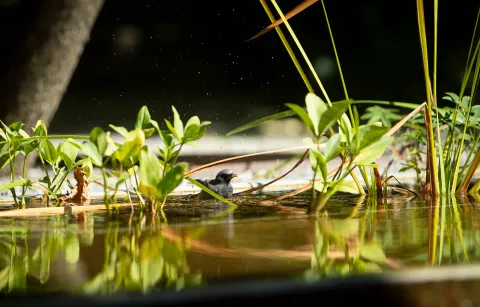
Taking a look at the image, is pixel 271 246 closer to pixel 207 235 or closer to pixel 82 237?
pixel 207 235

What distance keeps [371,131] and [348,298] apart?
27.6 inches

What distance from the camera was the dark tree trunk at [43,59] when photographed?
103 inches

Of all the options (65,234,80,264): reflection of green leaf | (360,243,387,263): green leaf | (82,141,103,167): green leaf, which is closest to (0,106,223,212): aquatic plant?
(82,141,103,167): green leaf

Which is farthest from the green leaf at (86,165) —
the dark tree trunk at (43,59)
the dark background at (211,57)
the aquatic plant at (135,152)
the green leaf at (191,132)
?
the dark background at (211,57)

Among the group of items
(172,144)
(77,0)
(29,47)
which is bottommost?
(172,144)

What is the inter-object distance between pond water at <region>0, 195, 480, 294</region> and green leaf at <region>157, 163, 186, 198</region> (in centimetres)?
7

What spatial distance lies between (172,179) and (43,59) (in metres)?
1.83

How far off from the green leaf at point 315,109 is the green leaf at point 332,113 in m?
0.01

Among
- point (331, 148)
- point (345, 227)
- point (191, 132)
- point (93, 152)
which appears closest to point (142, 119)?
A: point (191, 132)

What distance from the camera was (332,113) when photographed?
3.61 feet

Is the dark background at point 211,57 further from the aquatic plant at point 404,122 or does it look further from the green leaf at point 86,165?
the aquatic plant at point 404,122

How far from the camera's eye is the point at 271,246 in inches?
31.4

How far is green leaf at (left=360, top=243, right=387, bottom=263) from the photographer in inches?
27.1

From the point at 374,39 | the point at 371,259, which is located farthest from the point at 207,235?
the point at 374,39
